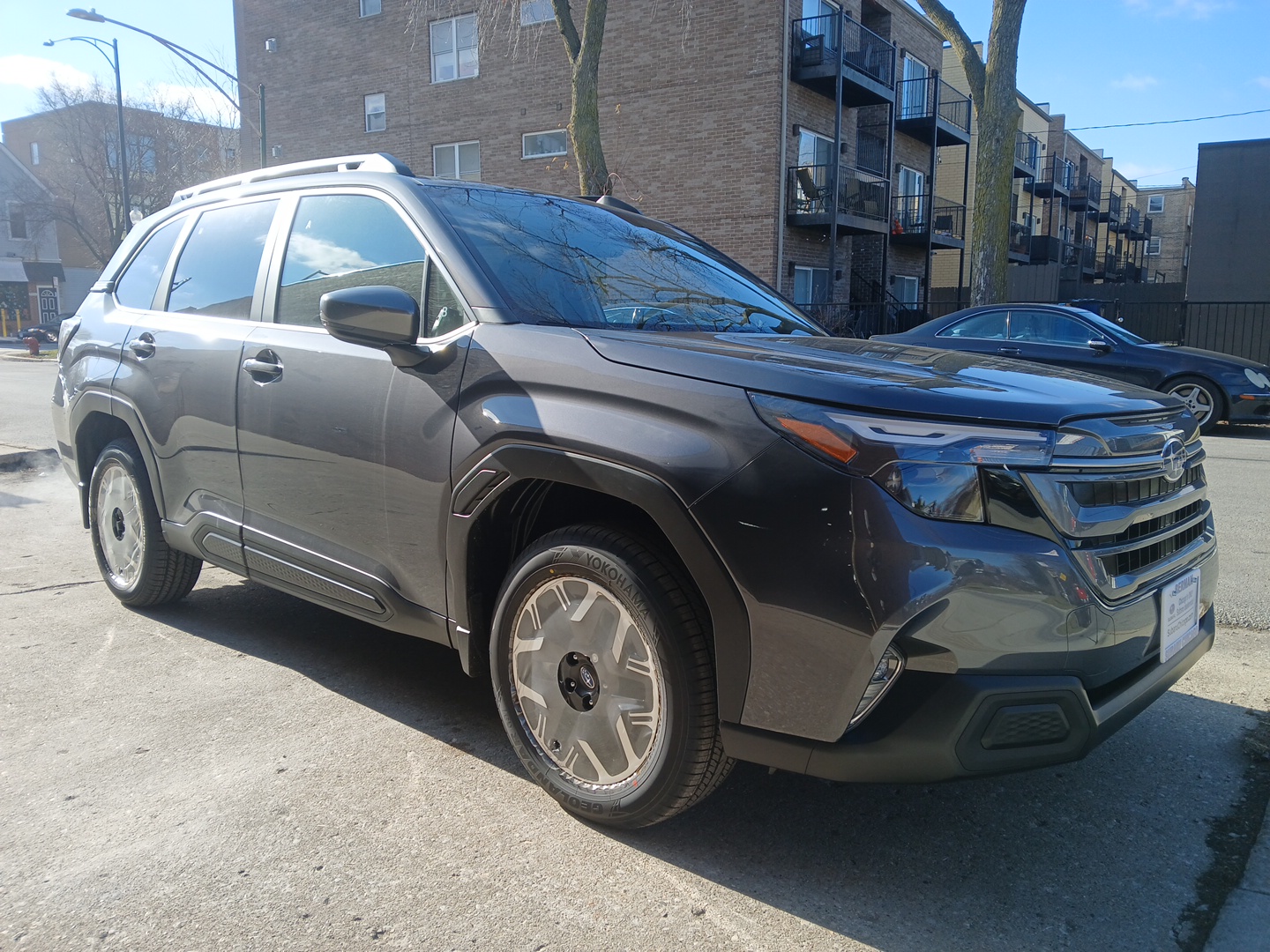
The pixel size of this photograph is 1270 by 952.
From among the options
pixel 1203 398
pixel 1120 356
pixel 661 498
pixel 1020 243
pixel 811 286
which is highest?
pixel 1020 243

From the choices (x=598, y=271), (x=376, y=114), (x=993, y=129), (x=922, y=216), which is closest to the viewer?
(x=598, y=271)

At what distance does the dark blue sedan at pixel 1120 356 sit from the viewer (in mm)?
11594

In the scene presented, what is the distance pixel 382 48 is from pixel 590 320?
26268 millimetres

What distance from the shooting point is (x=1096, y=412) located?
7.86ft

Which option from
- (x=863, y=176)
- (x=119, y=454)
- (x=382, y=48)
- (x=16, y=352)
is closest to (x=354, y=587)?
(x=119, y=454)

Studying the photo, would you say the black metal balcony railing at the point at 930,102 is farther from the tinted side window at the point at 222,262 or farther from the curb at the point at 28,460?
the tinted side window at the point at 222,262

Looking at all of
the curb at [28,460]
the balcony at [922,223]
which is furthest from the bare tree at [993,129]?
the curb at [28,460]

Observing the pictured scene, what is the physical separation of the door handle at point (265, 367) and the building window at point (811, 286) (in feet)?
64.8

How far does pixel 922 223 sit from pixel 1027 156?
46.9 ft

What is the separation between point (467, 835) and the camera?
273 cm

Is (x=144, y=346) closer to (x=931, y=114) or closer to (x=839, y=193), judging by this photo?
(x=839, y=193)

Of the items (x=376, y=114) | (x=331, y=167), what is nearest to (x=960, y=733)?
(x=331, y=167)

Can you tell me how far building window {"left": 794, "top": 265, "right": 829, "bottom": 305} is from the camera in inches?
897

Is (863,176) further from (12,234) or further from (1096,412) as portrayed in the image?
(12,234)
